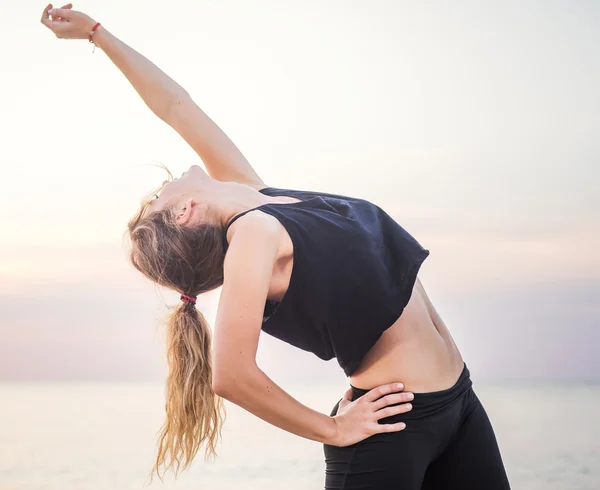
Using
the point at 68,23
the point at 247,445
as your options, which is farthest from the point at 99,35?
the point at 247,445

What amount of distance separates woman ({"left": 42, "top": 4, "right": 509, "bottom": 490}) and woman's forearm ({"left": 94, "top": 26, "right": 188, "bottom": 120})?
0.38 meters

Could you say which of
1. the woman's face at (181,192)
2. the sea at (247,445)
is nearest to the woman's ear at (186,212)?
the woman's face at (181,192)

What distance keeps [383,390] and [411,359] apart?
0.28 ft

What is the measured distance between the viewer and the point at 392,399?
1310 mm

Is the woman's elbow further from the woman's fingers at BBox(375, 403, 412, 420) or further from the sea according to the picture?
the sea

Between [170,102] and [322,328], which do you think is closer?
[322,328]

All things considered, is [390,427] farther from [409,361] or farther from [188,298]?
[188,298]

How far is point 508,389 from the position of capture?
24.0ft

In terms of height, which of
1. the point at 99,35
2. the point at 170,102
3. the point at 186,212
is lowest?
the point at 186,212

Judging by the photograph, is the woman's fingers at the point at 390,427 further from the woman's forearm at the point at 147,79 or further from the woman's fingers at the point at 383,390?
the woman's forearm at the point at 147,79

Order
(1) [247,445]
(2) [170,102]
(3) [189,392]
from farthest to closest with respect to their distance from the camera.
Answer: (1) [247,445] → (2) [170,102] → (3) [189,392]

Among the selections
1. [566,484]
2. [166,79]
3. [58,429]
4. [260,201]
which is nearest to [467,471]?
[260,201]

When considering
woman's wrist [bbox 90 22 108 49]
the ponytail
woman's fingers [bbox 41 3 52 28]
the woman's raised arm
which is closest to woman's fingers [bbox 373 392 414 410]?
the ponytail

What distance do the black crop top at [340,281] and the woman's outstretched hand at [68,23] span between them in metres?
0.82
